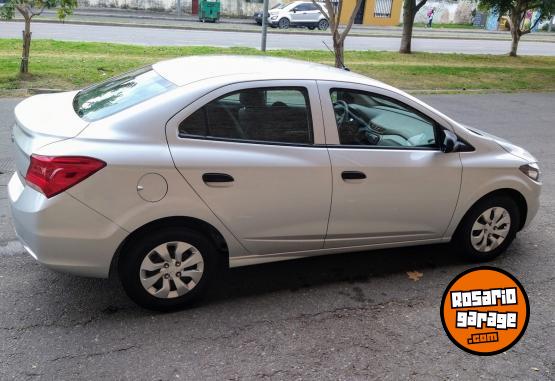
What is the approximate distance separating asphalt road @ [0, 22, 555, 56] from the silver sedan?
55.1 ft

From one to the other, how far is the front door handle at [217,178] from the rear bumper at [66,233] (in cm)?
59

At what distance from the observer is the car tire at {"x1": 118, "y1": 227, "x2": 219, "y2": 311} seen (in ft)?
10.9

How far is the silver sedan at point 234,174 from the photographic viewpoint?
3.20 m

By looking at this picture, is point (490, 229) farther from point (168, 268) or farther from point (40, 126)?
point (40, 126)

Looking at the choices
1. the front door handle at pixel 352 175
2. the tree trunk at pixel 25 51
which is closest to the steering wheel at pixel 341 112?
the front door handle at pixel 352 175

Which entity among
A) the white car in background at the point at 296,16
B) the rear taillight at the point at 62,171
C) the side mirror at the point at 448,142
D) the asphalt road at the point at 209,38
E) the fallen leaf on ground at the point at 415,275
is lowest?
the fallen leaf on ground at the point at 415,275

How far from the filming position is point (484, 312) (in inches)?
119

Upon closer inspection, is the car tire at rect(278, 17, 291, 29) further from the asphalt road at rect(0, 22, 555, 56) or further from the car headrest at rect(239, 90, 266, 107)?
the car headrest at rect(239, 90, 266, 107)

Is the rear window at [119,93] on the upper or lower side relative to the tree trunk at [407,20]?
lower

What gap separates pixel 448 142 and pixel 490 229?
0.92 meters

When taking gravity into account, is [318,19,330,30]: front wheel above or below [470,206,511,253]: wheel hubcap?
above

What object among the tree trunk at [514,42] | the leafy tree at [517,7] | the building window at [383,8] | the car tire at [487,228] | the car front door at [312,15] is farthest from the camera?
the building window at [383,8]

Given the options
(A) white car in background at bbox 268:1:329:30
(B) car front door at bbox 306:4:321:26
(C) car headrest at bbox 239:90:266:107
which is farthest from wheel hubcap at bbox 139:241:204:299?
(B) car front door at bbox 306:4:321:26

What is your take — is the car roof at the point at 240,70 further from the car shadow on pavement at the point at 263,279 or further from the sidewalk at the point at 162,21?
the sidewalk at the point at 162,21
